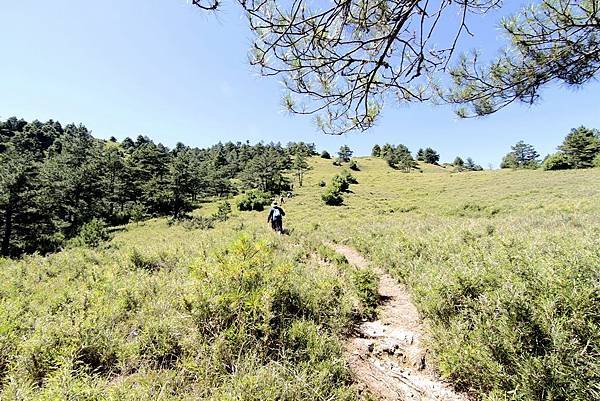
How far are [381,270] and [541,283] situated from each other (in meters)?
5.19

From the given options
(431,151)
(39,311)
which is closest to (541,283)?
(39,311)

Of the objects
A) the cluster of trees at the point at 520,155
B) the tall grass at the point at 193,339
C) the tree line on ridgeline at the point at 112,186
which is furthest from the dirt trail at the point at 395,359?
the cluster of trees at the point at 520,155

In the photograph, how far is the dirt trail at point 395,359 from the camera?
150 inches

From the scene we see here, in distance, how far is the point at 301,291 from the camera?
5230 millimetres

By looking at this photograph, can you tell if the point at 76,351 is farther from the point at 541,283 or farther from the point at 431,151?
the point at 431,151

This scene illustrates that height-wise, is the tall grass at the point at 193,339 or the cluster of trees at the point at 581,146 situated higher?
the cluster of trees at the point at 581,146

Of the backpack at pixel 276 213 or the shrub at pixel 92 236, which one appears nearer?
the backpack at pixel 276 213

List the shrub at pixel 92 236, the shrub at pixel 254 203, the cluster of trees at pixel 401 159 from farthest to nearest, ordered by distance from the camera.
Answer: the cluster of trees at pixel 401 159
the shrub at pixel 254 203
the shrub at pixel 92 236

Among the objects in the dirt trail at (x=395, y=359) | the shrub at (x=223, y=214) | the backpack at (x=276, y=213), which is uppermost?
the backpack at (x=276, y=213)

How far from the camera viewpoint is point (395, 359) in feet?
15.0

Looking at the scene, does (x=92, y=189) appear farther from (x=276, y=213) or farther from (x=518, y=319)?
(x=518, y=319)

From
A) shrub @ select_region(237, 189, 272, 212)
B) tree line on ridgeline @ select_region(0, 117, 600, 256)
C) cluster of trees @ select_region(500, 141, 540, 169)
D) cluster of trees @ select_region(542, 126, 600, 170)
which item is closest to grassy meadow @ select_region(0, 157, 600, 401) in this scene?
tree line on ridgeline @ select_region(0, 117, 600, 256)

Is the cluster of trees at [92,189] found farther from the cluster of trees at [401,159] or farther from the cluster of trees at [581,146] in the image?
the cluster of trees at [581,146]

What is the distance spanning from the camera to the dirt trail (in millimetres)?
3809
